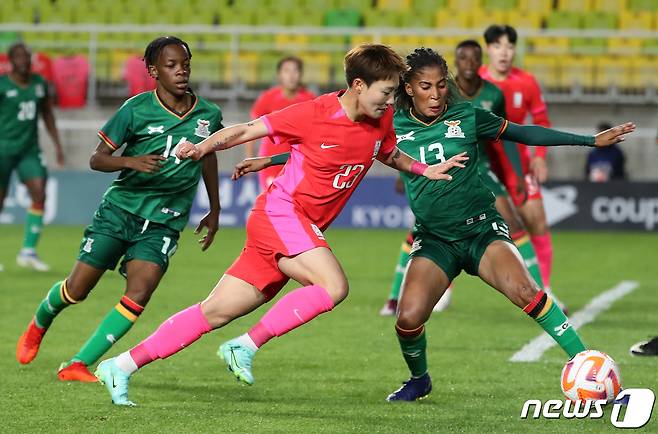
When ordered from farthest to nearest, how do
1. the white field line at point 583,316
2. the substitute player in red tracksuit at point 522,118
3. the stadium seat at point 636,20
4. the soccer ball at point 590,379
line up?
the stadium seat at point 636,20
the substitute player in red tracksuit at point 522,118
the white field line at point 583,316
the soccer ball at point 590,379

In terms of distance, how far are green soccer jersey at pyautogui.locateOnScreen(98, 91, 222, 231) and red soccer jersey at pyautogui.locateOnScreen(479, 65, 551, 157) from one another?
368cm

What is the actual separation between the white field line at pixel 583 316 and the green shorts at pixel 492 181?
1.14 metres

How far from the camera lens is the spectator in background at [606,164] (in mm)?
18156

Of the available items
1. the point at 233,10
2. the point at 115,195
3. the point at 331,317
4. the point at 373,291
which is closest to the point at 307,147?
the point at 115,195

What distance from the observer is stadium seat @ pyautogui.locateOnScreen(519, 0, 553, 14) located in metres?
21.3

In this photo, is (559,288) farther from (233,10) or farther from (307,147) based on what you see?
(233,10)

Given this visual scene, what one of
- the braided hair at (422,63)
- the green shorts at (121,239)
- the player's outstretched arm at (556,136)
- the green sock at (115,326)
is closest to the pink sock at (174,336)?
the green sock at (115,326)

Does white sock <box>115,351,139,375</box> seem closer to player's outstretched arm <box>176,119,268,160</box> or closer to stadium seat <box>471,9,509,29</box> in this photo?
player's outstretched arm <box>176,119,268,160</box>

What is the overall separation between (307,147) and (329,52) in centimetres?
1433

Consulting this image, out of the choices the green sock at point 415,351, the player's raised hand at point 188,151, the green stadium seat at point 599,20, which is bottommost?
the green stadium seat at point 599,20

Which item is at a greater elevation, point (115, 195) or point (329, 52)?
point (115, 195)

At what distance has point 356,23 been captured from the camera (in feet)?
68.5

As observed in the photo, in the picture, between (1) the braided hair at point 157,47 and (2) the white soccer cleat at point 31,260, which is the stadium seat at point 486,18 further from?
(1) the braided hair at point 157,47

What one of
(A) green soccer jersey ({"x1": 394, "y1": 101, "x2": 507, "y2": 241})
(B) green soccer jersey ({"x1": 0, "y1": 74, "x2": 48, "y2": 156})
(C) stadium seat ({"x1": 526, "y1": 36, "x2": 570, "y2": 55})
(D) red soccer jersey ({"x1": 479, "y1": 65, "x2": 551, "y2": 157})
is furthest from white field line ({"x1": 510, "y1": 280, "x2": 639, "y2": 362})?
(C) stadium seat ({"x1": 526, "y1": 36, "x2": 570, "y2": 55})
